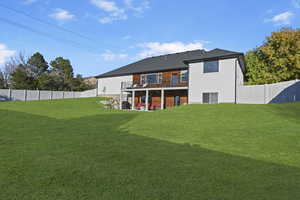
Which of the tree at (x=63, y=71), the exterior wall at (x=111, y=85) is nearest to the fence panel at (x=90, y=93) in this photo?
the exterior wall at (x=111, y=85)

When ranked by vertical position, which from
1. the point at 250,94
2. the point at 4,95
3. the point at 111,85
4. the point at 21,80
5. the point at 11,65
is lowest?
the point at 4,95

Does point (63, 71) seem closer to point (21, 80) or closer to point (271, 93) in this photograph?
point (21, 80)

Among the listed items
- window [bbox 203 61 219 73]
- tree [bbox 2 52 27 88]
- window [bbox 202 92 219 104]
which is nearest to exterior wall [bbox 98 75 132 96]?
window [bbox 203 61 219 73]

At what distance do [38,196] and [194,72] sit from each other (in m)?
19.1

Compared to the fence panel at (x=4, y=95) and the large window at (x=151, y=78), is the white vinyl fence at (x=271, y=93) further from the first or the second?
the fence panel at (x=4, y=95)

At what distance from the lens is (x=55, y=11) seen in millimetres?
21844

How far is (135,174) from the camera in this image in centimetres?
423

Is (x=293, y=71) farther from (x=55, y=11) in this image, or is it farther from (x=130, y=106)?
(x=55, y=11)

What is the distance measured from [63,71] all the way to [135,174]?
45230 millimetres

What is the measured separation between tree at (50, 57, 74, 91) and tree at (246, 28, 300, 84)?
34.1m

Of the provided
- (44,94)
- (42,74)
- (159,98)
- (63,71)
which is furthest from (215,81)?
(63,71)

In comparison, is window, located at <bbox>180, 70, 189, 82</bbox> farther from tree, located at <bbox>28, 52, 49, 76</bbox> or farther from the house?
tree, located at <bbox>28, 52, 49, 76</bbox>

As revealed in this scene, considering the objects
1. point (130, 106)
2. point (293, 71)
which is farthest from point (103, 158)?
point (293, 71)

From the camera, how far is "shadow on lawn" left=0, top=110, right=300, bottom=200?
3.38 m
